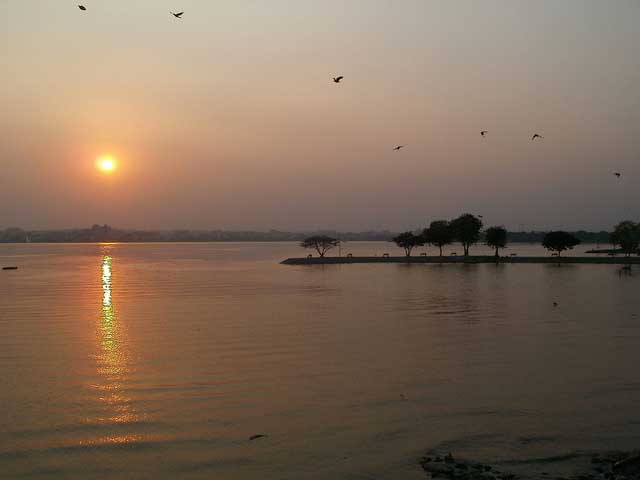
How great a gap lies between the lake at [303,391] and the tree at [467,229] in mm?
83243

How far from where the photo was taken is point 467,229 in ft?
373

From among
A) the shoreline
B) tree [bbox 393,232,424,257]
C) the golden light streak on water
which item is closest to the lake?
the golden light streak on water

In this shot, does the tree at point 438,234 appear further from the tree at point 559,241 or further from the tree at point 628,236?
the tree at point 628,236

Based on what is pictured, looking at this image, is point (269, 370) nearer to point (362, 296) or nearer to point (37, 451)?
point (37, 451)

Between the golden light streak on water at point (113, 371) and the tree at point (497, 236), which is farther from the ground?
the tree at point (497, 236)

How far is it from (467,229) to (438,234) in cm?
522

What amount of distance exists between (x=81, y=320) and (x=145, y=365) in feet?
41.0

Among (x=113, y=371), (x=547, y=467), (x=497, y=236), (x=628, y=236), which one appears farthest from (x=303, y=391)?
(x=628, y=236)

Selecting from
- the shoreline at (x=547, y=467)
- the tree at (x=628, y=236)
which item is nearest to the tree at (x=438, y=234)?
the tree at (x=628, y=236)

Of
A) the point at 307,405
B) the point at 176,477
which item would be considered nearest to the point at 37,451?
the point at 176,477

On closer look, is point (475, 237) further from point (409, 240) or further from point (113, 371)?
point (113, 371)

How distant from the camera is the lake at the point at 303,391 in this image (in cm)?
1028

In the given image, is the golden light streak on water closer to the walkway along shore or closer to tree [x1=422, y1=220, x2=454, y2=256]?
the walkway along shore

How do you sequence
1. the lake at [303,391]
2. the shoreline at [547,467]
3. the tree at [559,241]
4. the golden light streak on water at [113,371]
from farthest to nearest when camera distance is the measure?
the tree at [559,241], the golden light streak on water at [113,371], the lake at [303,391], the shoreline at [547,467]
